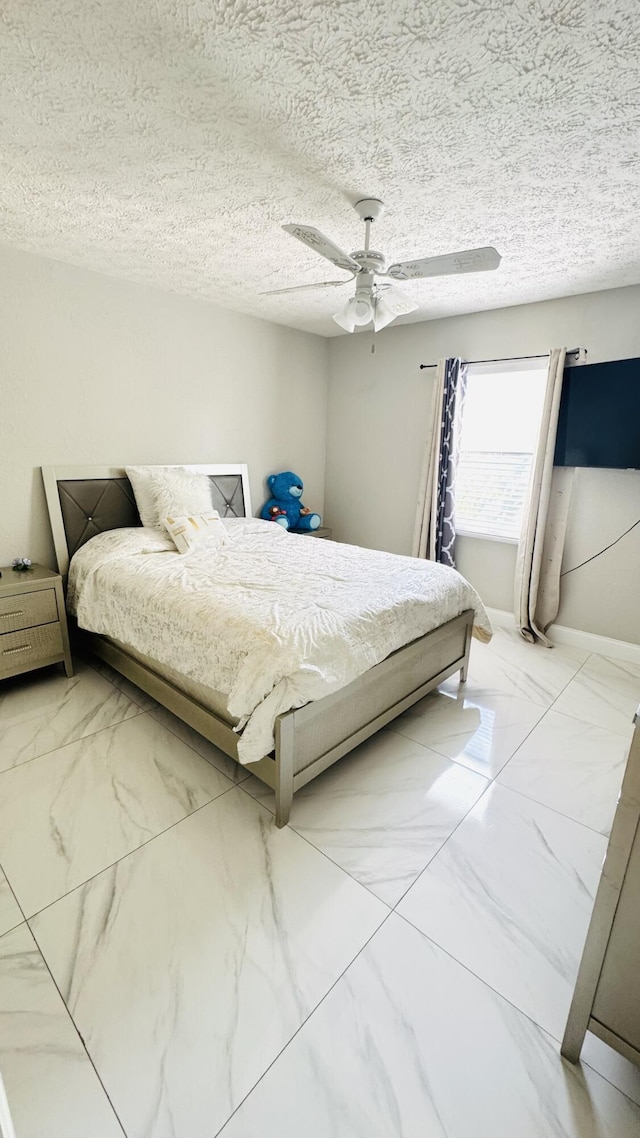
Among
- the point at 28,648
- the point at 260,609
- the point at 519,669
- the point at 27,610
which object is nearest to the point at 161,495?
the point at 27,610

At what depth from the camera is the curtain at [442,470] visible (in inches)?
142

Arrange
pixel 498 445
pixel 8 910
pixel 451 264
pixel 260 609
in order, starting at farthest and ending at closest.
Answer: pixel 498 445 < pixel 260 609 < pixel 451 264 < pixel 8 910

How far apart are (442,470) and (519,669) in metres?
1.67

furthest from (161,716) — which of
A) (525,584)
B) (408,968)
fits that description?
(525,584)

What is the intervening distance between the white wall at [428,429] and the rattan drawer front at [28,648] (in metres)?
2.86

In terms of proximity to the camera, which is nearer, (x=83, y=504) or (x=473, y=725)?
(x=473, y=725)

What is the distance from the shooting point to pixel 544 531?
10.9 ft

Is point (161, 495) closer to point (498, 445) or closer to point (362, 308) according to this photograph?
point (362, 308)

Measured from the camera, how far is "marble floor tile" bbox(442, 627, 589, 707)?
274 centimetres

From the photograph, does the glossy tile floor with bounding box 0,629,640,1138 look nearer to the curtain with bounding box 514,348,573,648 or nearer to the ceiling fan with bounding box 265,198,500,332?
the curtain with bounding box 514,348,573,648

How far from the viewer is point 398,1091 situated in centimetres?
103

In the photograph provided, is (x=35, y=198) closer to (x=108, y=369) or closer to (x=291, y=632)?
(x=108, y=369)

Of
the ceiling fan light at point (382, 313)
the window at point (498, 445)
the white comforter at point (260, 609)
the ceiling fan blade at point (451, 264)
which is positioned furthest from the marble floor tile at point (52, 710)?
the window at point (498, 445)

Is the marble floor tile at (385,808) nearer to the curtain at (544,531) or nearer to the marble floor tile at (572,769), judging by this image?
the marble floor tile at (572,769)
